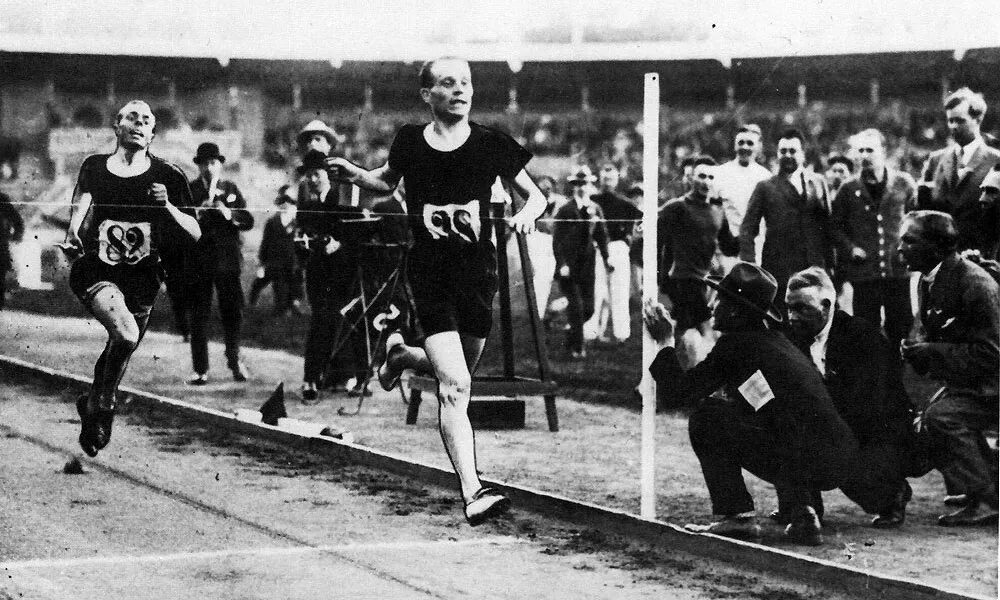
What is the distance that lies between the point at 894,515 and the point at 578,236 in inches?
58.2

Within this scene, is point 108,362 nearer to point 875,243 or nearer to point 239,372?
point 239,372

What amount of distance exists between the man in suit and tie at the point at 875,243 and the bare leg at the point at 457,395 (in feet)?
6.87

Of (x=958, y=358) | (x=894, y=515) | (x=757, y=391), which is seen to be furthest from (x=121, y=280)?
(x=958, y=358)

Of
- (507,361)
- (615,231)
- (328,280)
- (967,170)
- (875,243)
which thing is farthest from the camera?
(875,243)

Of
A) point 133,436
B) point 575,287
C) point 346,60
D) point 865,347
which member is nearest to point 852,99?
point 575,287

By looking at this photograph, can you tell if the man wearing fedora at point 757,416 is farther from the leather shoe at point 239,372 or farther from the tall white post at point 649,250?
the leather shoe at point 239,372

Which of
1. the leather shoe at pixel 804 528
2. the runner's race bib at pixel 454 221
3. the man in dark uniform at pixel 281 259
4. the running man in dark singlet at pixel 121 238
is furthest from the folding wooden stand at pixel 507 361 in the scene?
the leather shoe at pixel 804 528

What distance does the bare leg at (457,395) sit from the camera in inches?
206

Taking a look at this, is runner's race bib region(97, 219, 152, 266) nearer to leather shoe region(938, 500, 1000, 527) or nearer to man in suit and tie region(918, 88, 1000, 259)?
leather shoe region(938, 500, 1000, 527)

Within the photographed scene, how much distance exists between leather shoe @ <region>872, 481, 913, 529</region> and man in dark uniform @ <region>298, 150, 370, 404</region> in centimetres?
200

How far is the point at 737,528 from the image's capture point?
5266 mm

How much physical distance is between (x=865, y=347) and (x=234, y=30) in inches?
92.5

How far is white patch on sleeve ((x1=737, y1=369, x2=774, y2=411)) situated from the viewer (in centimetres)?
529

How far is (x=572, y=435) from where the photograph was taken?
23.0ft
